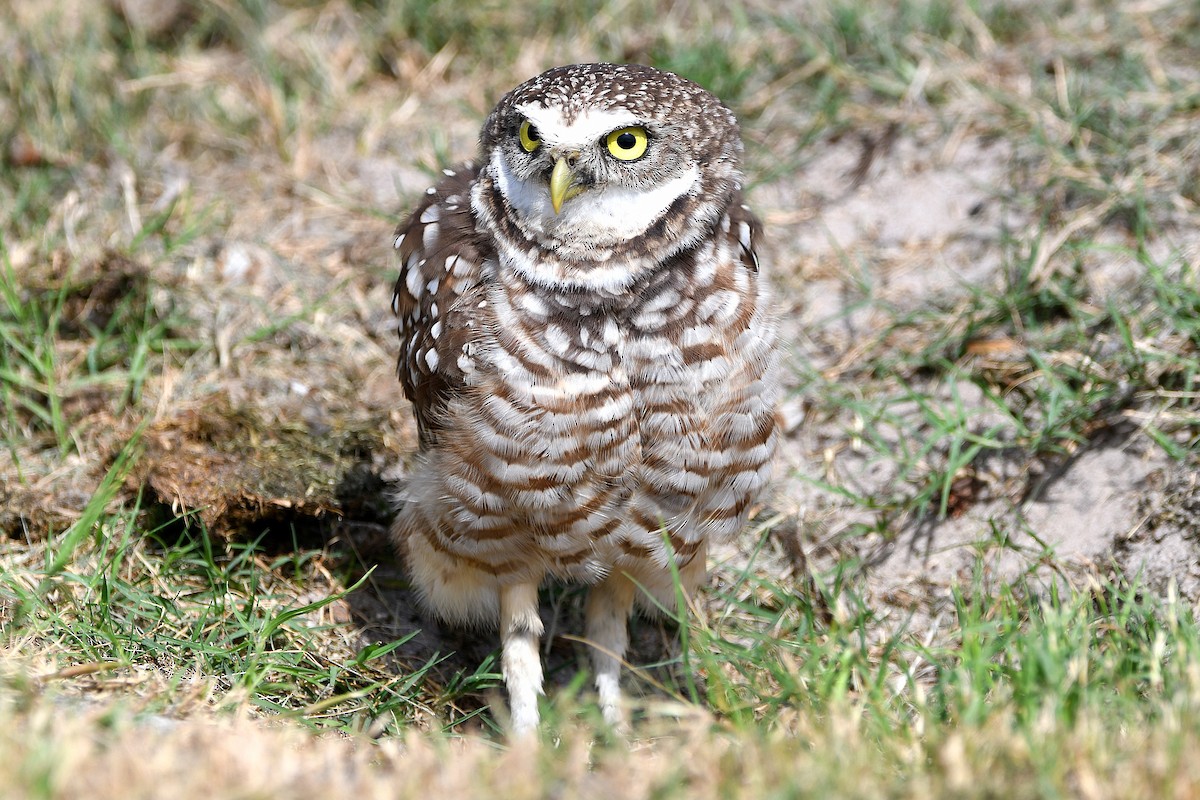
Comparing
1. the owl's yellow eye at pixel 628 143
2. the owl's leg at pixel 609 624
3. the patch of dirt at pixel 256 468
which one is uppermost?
the owl's yellow eye at pixel 628 143

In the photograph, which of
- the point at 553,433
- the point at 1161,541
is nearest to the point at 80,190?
the point at 553,433

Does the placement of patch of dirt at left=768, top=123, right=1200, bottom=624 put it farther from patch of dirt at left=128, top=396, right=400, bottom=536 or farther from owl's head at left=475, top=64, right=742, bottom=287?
patch of dirt at left=128, top=396, right=400, bottom=536

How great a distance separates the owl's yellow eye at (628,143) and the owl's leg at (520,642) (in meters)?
1.28

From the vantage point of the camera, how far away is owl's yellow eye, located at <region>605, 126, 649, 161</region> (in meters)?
2.89

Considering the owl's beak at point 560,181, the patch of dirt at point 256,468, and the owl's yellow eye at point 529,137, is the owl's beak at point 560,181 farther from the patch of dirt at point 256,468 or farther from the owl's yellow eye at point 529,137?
the patch of dirt at point 256,468

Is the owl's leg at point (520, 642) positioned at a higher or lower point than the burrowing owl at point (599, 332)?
lower

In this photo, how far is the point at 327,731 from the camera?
296cm

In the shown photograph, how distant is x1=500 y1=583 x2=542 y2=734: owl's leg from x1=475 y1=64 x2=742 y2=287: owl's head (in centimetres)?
105

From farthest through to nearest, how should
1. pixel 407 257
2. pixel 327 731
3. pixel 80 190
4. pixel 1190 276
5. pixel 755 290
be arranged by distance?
1. pixel 80 190
2. pixel 1190 276
3. pixel 407 257
4. pixel 755 290
5. pixel 327 731

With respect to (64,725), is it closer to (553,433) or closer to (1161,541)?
(553,433)

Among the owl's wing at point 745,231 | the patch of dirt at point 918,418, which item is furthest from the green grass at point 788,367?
the owl's wing at point 745,231

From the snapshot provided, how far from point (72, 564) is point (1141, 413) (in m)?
3.31

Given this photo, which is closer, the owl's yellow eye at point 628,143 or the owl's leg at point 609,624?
the owl's yellow eye at point 628,143

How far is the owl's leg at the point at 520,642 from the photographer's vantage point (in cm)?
341
